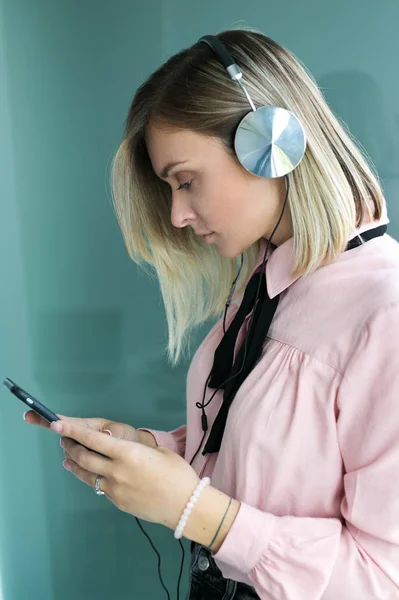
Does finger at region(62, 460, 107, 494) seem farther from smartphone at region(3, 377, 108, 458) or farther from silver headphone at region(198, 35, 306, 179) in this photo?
silver headphone at region(198, 35, 306, 179)

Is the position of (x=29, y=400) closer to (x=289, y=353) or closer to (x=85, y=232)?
(x=289, y=353)

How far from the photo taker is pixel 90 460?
727 mm

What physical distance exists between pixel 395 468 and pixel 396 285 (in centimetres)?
21

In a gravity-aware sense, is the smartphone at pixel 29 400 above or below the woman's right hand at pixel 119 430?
above

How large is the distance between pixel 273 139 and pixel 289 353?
279mm

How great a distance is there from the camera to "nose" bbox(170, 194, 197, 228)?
85 centimetres

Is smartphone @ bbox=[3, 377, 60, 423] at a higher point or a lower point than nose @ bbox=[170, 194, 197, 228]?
lower

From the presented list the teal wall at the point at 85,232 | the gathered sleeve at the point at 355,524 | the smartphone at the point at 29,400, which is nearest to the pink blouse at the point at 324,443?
the gathered sleeve at the point at 355,524

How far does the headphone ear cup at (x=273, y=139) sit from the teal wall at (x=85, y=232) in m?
0.44

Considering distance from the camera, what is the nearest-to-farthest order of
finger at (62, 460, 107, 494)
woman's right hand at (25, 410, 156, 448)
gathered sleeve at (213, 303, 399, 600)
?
gathered sleeve at (213, 303, 399, 600) < finger at (62, 460, 107, 494) < woman's right hand at (25, 410, 156, 448)

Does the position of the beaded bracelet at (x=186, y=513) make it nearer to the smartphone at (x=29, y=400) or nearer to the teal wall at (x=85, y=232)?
the smartphone at (x=29, y=400)

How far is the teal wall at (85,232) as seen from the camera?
1073 mm

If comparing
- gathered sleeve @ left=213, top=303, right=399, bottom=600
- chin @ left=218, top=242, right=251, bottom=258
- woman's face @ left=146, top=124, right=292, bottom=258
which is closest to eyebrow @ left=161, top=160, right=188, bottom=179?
woman's face @ left=146, top=124, right=292, bottom=258

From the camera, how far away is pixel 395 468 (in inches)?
24.5
